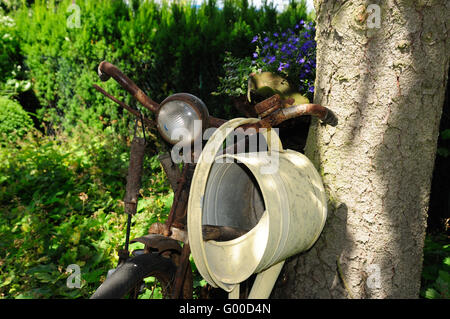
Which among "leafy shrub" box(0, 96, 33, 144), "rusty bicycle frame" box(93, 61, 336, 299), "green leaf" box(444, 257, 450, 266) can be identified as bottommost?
"green leaf" box(444, 257, 450, 266)

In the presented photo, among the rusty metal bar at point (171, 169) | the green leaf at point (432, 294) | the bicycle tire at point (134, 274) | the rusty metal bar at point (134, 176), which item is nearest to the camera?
the bicycle tire at point (134, 274)

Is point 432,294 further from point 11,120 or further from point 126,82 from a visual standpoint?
point 11,120

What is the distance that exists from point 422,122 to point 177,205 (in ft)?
3.28

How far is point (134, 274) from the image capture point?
1.32 metres

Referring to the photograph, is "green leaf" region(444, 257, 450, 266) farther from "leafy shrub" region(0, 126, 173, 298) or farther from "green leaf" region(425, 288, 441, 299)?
"leafy shrub" region(0, 126, 173, 298)

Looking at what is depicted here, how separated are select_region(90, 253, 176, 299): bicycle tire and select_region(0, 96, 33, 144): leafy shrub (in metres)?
4.51

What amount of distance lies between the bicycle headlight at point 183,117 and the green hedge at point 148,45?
2.43 m

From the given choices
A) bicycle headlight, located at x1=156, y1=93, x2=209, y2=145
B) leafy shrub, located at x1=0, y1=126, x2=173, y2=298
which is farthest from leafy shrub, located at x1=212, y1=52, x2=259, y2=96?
bicycle headlight, located at x1=156, y1=93, x2=209, y2=145

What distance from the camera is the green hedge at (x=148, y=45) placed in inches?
152

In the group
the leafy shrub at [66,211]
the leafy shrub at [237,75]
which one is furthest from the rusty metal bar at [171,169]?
the leafy shrub at [237,75]

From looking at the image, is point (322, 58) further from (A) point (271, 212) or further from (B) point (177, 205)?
(B) point (177, 205)

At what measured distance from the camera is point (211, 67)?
3992mm

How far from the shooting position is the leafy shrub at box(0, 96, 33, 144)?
16.8ft

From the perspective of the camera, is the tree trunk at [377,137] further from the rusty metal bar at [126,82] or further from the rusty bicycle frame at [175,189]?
the rusty metal bar at [126,82]
